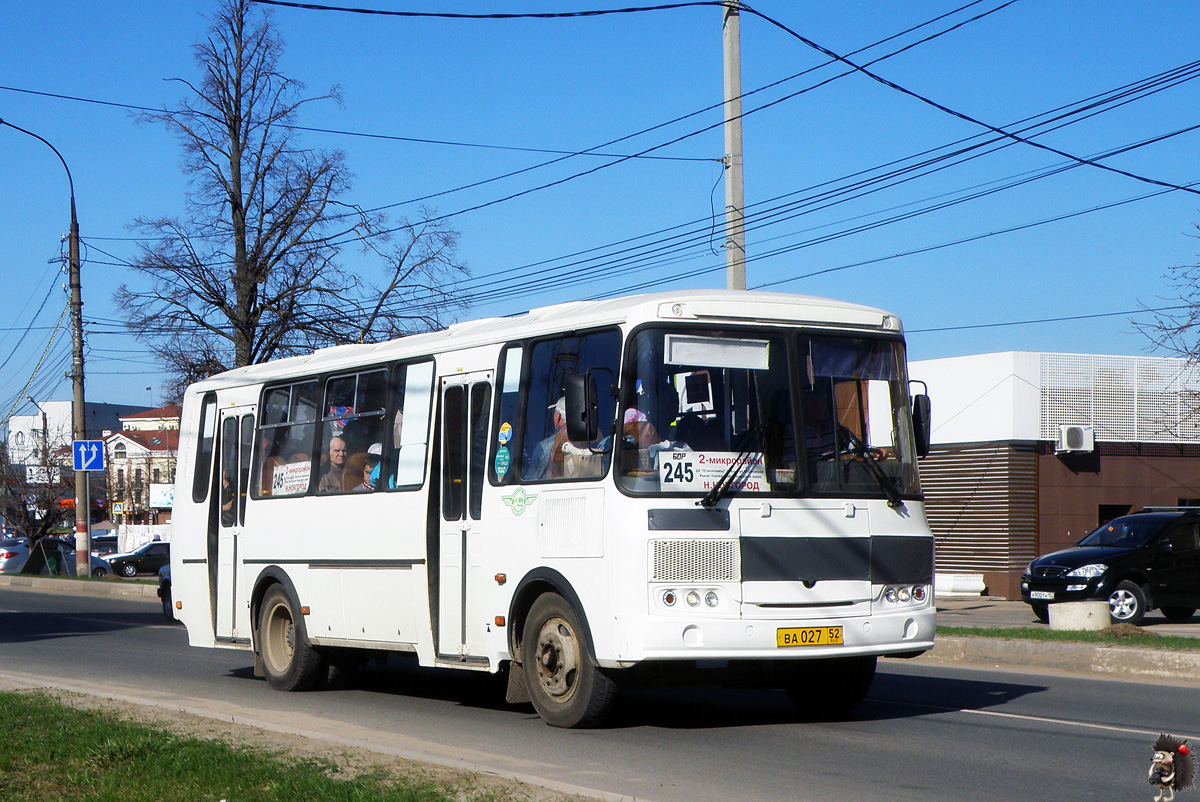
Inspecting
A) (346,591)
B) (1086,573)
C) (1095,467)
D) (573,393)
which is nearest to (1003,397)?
(1095,467)

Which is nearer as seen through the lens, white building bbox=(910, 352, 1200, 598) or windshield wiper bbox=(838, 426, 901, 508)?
windshield wiper bbox=(838, 426, 901, 508)

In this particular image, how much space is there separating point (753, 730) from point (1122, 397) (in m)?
25.0

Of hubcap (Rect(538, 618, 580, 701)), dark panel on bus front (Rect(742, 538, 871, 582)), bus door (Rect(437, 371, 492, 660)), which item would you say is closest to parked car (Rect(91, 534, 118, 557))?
bus door (Rect(437, 371, 492, 660))

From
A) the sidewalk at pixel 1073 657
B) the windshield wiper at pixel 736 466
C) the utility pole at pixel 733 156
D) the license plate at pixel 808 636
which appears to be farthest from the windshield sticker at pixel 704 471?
the utility pole at pixel 733 156

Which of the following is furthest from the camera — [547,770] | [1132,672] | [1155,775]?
[1132,672]

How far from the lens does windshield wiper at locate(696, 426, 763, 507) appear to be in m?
9.60

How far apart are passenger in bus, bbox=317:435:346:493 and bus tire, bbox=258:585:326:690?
122 cm

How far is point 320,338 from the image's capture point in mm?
34094

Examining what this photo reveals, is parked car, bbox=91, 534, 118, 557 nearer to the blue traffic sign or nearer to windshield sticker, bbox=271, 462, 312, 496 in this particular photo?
the blue traffic sign

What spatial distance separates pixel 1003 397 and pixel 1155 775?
27.7m

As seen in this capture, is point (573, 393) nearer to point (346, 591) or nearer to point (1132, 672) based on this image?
point (346, 591)

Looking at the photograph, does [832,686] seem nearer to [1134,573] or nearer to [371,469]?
[371,469]

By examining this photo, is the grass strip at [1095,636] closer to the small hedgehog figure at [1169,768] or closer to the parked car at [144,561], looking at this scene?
the small hedgehog figure at [1169,768]

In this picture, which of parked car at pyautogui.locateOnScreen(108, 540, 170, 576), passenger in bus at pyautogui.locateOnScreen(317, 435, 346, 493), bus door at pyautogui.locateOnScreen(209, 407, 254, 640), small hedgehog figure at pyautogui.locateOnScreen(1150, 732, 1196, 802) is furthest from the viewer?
parked car at pyautogui.locateOnScreen(108, 540, 170, 576)
